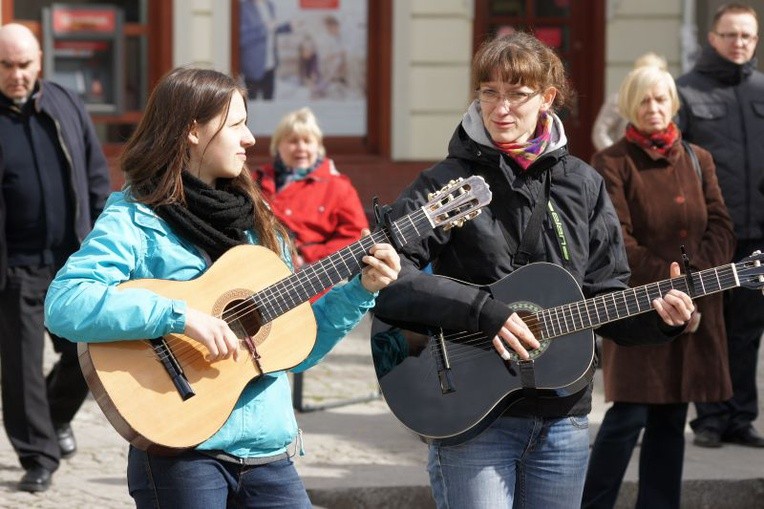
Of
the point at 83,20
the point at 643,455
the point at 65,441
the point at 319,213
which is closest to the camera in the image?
the point at 643,455

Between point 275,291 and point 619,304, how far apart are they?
976mm

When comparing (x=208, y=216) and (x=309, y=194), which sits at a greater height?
(x=208, y=216)

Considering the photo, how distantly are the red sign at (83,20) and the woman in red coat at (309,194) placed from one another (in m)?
4.58

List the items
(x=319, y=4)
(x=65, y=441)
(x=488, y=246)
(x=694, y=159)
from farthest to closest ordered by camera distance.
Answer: (x=319, y=4)
(x=65, y=441)
(x=694, y=159)
(x=488, y=246)

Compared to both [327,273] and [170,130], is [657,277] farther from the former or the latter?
[170,130]

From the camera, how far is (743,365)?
7.54 m

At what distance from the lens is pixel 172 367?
379 cm

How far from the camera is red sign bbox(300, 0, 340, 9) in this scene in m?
13.1

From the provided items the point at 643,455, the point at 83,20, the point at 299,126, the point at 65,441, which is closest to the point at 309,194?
the point at 299,126

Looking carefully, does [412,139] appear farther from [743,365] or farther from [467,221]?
[467,221]

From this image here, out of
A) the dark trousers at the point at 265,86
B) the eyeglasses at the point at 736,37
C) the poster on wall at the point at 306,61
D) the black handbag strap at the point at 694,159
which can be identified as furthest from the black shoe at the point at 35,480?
the dark trousers at the point at 265,86

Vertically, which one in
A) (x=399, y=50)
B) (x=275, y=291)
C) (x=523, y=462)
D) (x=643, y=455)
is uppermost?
(x=399, y=50)

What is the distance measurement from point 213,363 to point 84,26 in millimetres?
9075

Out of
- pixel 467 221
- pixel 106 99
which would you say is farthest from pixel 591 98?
pixel 467 221
